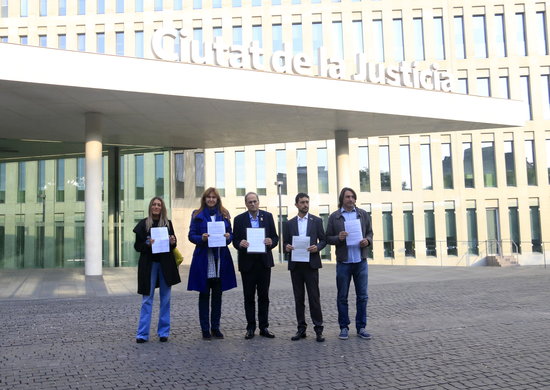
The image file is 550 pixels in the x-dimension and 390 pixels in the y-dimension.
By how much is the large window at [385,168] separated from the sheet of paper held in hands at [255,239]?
1257 inches

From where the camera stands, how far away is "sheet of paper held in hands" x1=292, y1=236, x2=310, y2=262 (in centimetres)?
726

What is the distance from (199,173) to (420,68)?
63.7 feet

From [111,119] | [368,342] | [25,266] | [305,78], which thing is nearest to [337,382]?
[368,342]

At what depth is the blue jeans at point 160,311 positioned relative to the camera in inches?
279

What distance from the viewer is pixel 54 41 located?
3653cm

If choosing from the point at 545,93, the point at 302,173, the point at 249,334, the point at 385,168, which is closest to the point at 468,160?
the point at 385,168

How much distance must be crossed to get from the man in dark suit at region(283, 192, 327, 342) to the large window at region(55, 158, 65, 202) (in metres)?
17.8

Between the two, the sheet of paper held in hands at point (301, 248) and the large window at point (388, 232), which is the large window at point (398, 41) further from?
the sheet of paper held in hands at point (301, 248)

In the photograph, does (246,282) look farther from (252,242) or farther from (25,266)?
(25,266)

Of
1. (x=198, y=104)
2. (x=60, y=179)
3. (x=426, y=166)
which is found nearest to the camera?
(x=198, y=104)

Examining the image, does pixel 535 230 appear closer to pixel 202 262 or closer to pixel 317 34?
pixel 317 34

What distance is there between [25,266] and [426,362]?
67.6ft

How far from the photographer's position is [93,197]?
59.8ft

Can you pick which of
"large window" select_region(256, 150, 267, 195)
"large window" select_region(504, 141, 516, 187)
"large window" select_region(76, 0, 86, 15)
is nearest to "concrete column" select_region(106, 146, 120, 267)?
"large window" select_region(256, 150, 267, 195)
